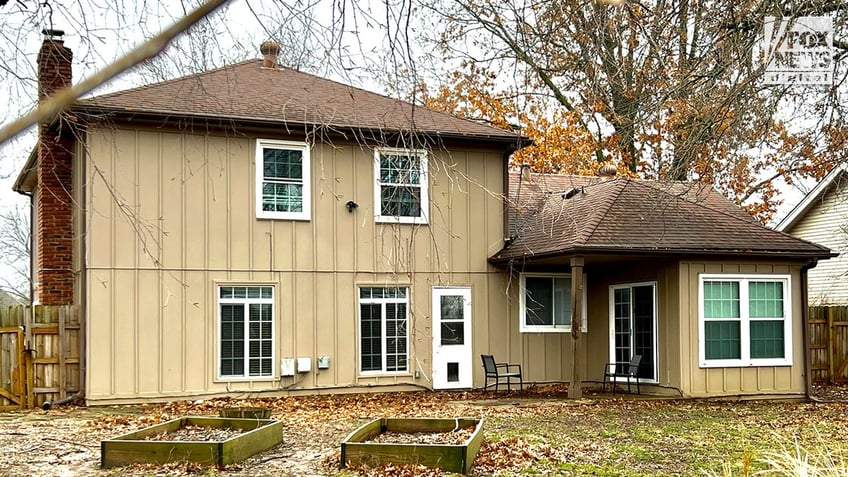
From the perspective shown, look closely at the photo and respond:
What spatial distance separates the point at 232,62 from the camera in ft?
17.9

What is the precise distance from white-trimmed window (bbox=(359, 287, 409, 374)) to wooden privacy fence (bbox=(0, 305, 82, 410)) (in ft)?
15.1

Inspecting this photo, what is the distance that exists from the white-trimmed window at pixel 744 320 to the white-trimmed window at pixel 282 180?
684 cm

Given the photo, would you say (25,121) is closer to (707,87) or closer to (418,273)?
(707,87)

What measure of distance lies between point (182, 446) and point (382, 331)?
781 centimetres

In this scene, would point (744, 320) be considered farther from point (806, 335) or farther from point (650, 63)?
point (650, 63)

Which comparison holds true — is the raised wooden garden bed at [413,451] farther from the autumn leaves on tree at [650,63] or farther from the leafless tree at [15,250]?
the leafless tree at [15,250]

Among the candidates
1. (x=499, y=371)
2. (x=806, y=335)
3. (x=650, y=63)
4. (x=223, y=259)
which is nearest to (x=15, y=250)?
(x=223, y=259)

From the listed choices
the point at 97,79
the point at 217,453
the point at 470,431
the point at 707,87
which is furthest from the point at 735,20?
the point at 97,79

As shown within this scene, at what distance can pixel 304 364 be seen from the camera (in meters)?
15.0

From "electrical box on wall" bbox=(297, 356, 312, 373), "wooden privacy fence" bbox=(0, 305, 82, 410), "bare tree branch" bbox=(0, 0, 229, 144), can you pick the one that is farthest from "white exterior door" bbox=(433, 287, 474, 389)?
"bare tree branch" bbox=(0, 0, 229, 144)

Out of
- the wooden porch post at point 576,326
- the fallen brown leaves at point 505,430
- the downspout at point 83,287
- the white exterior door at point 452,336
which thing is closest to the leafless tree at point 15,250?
the downspout at point 83,287

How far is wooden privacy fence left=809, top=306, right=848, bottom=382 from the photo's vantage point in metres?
18.8

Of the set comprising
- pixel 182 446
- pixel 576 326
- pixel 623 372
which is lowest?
pixel 623 372

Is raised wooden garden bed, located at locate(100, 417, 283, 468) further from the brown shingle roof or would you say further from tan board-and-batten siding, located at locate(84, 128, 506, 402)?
the brown shingle roof
